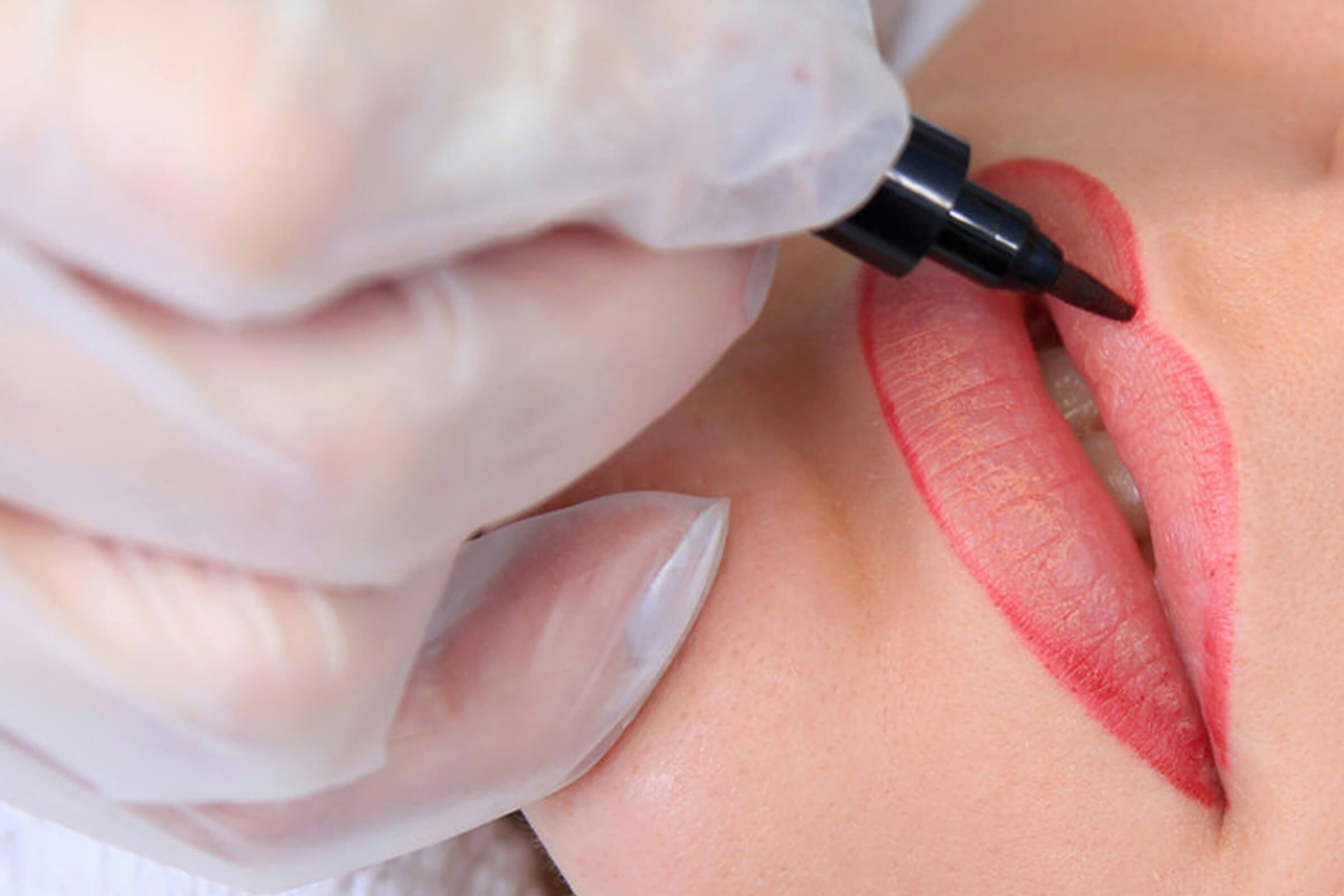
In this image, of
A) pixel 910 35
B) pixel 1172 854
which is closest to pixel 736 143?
pixel 1172 854

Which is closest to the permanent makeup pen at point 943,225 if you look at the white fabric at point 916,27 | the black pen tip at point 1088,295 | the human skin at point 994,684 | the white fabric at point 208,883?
the black pen tip at point 1088,295

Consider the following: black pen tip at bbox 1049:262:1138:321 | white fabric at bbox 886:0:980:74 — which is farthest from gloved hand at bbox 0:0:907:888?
white fabric at bbox 886:0:980:74

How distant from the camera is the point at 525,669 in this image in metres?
0.66

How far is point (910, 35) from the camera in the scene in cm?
141

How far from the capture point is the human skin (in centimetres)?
65

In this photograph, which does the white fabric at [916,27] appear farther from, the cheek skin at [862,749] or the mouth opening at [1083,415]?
the cheek skin at [862,749]

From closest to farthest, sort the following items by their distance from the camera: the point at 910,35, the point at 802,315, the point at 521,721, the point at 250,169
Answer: the point at 250,169, the point at 521,721, the point at 802,315, the point at 910,35

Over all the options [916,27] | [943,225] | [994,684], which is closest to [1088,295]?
[943,225]

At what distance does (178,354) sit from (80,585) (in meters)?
0.13

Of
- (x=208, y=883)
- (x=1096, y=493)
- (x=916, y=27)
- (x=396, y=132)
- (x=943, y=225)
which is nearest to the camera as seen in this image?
(x=396, y=132)

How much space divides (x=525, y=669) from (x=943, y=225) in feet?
1.05

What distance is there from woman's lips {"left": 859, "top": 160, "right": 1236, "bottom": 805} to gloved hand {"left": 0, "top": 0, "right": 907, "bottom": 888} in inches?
7.0

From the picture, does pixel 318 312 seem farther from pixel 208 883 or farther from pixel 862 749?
pixel 208 883

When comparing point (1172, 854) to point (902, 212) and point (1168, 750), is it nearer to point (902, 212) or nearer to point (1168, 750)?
point (1168, 750)
